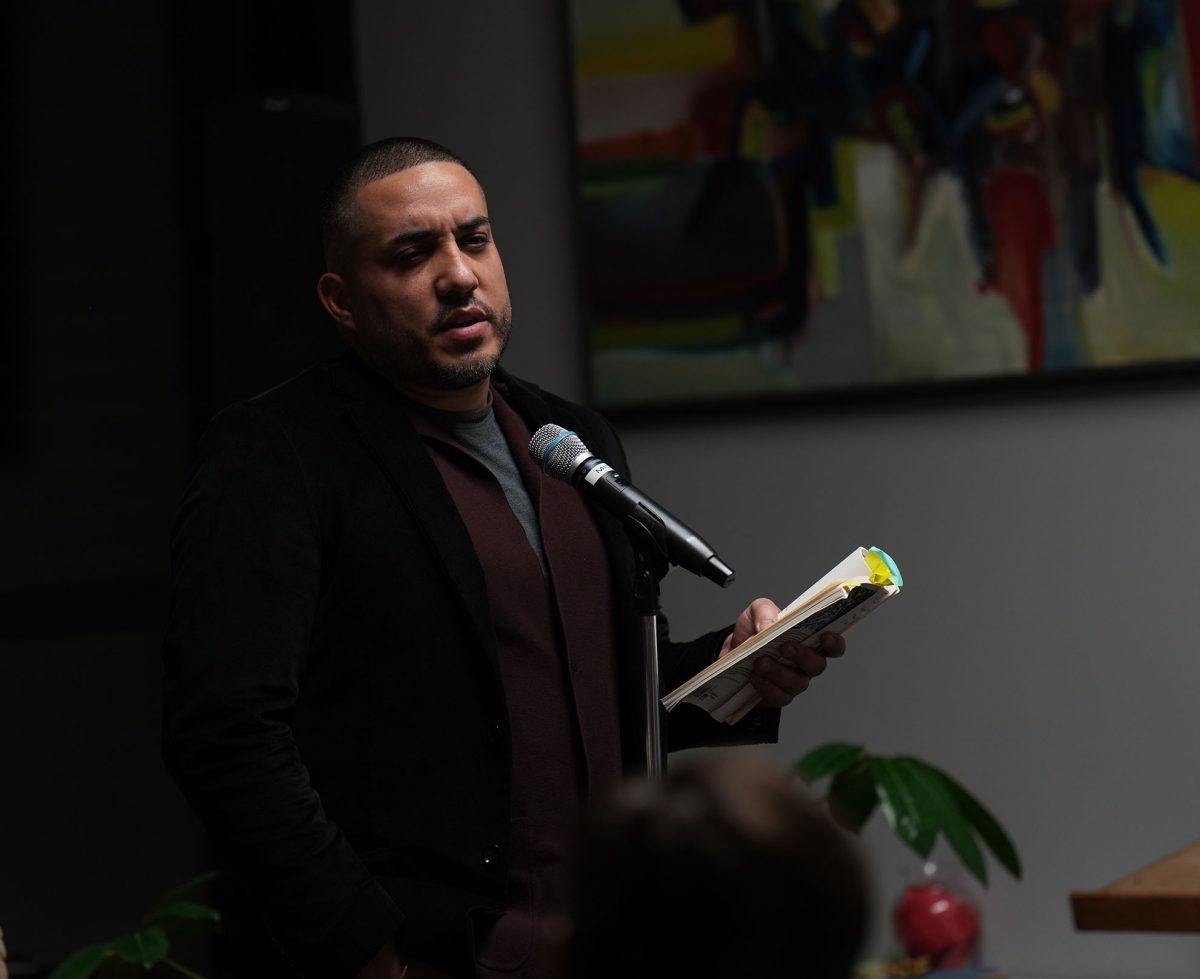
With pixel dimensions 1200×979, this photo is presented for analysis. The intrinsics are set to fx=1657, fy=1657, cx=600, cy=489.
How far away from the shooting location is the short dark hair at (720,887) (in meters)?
0.60

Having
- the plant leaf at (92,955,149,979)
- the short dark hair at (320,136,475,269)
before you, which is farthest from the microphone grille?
the plant leaf at (92,955,149,979)

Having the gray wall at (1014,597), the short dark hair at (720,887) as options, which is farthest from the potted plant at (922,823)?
the short dark hair at (720,887)

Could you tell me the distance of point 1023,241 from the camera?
10.1ft

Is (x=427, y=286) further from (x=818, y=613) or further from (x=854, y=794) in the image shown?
(x=854, y=794)

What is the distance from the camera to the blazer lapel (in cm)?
161

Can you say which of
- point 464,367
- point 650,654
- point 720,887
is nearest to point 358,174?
point 464,367

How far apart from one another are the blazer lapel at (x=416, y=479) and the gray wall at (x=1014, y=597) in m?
1.62

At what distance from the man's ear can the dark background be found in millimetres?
1476

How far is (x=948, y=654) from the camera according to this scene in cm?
313

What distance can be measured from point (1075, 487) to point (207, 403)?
1.67m

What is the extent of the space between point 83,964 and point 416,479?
114 cm

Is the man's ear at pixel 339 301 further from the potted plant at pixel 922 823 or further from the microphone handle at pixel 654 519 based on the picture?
the potted plant at pixel 922 823

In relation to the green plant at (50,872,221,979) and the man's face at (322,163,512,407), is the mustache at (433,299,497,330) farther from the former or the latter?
the green plant at (50,872,221,979)

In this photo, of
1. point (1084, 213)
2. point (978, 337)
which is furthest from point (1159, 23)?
point (978, 337)
